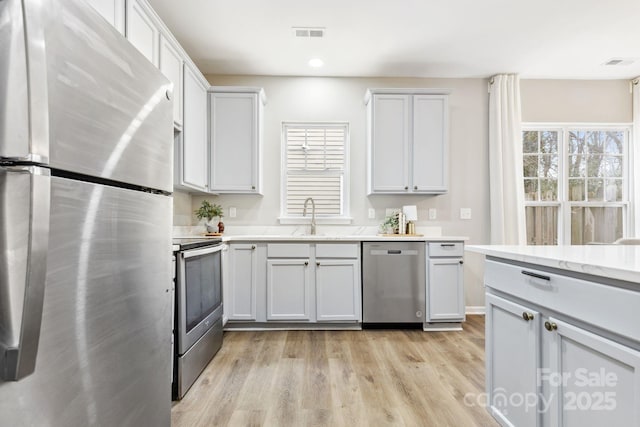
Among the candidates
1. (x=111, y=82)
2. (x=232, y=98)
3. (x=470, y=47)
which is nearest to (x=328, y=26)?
(x=232, y=98)

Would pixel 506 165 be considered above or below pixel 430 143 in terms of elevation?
below

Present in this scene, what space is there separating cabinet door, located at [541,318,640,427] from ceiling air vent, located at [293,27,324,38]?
2.74 m

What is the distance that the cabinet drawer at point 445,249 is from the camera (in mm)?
3234

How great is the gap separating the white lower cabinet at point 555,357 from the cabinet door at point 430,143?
201 cm

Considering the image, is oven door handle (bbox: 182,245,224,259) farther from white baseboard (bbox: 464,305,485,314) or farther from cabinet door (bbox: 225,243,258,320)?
white baseboard (bbox: 464,305,485,314)

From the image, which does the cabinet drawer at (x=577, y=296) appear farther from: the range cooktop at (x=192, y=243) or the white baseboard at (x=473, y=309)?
the white baseboard at (x=473, y=309)

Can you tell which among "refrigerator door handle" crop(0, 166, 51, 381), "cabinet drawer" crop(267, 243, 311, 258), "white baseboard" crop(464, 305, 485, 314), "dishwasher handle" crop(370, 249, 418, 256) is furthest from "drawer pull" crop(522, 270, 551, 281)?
"white baseboard" crop(464, 305, 485, 314)

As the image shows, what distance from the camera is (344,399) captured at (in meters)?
1.94

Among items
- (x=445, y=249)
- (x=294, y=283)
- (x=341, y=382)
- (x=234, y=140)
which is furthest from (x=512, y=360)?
(x=234, y=140)

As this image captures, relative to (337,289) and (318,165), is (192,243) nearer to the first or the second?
(337,289)

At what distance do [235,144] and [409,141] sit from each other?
1.79 m

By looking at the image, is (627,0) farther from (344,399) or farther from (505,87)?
(344,399)

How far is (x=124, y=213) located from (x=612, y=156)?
5.08m

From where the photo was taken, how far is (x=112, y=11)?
1791mm
